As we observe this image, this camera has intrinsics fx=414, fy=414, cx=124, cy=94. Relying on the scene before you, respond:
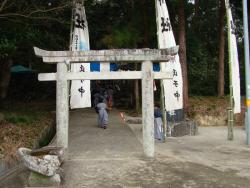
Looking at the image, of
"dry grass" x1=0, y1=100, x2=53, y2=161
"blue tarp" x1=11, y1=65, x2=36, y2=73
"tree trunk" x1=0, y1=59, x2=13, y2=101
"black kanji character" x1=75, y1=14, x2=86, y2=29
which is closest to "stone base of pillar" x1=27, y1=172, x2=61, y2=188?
"dry grass" x1=0, y1=100, x2=53, y2=161

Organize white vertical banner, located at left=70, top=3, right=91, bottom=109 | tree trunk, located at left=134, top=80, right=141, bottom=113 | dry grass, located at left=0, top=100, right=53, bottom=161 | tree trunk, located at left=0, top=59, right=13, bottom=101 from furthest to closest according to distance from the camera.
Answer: tree trunk, located at left=0, top=59, right=13, bottom=101 → tree trunk, located at left=134, top=80, right=141, bottom=113 → white vertical banner, located at left=70, top=3, right=91, bottom=109 → dry grass, located at left=0, top=100, right=53, bottom=161

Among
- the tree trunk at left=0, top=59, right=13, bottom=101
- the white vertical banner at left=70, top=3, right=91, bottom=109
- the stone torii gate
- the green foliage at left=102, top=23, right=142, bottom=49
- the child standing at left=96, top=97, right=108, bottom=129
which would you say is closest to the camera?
the stone torii gate

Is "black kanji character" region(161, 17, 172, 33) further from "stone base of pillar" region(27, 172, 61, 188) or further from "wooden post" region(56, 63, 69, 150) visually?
"stone base of pillar" region(27, 172, 61, 188)

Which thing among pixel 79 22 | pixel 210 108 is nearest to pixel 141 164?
pixel 79 22

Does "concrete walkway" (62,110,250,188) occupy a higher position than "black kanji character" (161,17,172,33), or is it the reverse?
"black kanji character" (161,17,172,33)

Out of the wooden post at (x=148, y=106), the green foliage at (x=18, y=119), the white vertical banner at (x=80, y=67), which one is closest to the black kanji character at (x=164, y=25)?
the white vertical banner at (x=80, y=67)

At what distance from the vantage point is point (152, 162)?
10.5m

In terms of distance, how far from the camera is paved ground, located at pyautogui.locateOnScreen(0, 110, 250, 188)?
350 inches

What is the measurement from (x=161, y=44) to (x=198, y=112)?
701cm

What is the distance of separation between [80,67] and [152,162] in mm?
4681

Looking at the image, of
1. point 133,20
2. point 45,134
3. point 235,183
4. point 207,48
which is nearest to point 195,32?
point 207,48

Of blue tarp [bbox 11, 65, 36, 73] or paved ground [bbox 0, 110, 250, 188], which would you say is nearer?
paved ground [bbox 0, 110, 250, 188]

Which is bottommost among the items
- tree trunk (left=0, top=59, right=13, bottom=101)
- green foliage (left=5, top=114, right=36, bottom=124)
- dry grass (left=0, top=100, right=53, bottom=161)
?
dry grass (left=0, top=100, right=53, bottom=161)

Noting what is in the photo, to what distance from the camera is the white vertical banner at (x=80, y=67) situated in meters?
13.7
